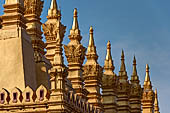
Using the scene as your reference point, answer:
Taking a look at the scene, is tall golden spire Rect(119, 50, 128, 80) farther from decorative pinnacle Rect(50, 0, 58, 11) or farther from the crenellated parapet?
the crenellated parapet

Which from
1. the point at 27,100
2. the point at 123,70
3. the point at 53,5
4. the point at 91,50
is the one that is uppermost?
the point at 123,70

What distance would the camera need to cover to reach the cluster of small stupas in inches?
1067

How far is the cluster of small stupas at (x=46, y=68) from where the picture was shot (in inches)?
1067

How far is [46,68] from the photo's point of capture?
32406 mm

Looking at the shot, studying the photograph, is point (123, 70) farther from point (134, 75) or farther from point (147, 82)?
point (147, 82)

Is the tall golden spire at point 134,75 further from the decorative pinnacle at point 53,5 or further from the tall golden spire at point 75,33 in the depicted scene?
the decorative pinnacle at point 53,5

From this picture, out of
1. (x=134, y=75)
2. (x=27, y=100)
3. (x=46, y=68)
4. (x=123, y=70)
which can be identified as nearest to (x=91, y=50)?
(x=46, y=68)

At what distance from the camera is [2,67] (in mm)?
29734

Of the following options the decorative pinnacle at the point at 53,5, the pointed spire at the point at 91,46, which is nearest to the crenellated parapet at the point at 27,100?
the decorative pinnacle at the point at 53,5

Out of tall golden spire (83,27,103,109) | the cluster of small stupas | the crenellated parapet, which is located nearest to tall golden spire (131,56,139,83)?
A: the cluster of small stupas

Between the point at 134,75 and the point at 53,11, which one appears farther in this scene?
the point at 134,75

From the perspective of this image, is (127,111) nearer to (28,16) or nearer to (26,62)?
(28,16)

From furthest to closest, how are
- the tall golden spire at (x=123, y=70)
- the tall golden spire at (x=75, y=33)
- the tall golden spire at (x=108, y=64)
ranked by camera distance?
the tall golden spire at (x=123, y=70)
the tall golden spire at (x=108, y=64)
the tall golden spire at (x=75, y=33)

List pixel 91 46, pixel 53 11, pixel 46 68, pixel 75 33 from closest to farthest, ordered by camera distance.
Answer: pixel 46 68 → pixel 53 11 → pixel 75 33 → pixel 91 46
